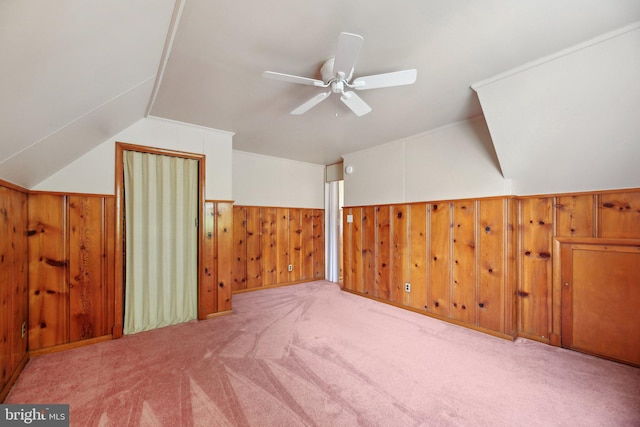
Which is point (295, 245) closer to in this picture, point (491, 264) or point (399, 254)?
point (399, 254)

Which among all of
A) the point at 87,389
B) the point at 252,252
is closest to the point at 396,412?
the point at 87,389

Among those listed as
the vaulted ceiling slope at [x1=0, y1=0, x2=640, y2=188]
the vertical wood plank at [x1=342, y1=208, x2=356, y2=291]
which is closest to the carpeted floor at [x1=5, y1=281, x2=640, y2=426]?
the vertical wood plank at [x1=342, y1=208, x2=356, y2=291]

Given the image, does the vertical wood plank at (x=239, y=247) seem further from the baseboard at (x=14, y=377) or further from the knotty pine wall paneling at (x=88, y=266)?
the baseboard at (x=14, y=377)

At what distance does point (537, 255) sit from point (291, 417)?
9.04 ft

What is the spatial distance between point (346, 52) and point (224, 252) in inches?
106

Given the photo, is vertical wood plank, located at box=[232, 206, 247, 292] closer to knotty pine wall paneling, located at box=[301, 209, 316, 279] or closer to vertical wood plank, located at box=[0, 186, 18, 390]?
knotty pine wall paneling, located at box=[301, 209, 316, 279]

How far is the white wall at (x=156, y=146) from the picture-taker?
98.7 inches

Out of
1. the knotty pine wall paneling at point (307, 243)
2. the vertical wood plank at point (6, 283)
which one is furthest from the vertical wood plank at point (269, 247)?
the vertical wood plank at point (6, 283)

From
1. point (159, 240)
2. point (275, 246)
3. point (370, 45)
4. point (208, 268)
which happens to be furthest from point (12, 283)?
point (275, 246)

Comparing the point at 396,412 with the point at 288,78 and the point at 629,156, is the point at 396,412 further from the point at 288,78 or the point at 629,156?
the point at 629,156

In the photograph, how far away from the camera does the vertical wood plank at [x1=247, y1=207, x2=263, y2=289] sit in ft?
14.7

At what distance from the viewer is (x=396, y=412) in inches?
65.2

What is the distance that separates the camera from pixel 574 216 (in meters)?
2.49

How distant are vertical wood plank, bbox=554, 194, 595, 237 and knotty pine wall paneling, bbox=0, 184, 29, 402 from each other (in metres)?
4.51
